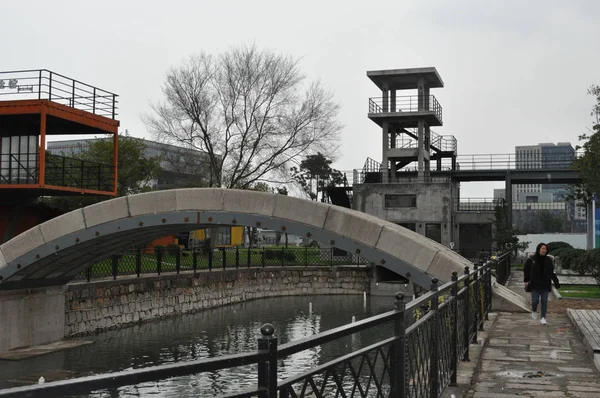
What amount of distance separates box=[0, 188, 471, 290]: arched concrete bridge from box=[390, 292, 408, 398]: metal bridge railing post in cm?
705

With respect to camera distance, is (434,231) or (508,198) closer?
(434,231)

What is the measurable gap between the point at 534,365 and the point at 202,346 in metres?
11.9

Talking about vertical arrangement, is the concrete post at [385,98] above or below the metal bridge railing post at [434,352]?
above

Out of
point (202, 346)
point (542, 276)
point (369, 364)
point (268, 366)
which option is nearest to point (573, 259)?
point (542, 276)

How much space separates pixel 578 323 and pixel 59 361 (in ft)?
39.5

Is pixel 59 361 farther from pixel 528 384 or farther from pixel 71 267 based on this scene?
pixel 528 384

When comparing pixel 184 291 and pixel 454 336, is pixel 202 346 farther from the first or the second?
pixel 454 336

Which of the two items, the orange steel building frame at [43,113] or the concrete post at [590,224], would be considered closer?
the orange steel building frame at [43,113]

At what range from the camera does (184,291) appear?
86.6 ft

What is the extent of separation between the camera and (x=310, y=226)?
42.2ft

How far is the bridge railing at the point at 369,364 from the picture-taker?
2.51m

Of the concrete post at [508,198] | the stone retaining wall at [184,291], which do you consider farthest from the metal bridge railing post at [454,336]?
the concrete post at [508,198]

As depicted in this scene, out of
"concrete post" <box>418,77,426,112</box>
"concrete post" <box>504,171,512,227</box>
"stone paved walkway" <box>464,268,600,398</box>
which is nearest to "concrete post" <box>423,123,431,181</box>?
"concrete post" <box>418,77,426,112</box>

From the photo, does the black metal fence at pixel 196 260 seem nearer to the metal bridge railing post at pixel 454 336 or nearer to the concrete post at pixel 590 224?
the concrete post at pixel 590 224
